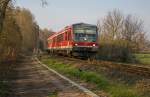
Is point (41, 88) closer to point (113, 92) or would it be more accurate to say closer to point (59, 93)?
point (59, 93)

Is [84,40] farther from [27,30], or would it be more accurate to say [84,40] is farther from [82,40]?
[27,30]

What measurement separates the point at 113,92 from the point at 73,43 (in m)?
22.9

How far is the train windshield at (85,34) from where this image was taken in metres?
36.8

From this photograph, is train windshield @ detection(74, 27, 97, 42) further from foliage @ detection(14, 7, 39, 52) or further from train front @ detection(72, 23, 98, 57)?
foliage @ detection(14, 7, 39, 52)

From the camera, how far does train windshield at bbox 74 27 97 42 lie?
36812mm

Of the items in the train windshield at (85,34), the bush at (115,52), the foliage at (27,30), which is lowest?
the bush at (115,52)

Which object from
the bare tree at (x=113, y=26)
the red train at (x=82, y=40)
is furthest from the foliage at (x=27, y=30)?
the red train at (x=82, y=40)

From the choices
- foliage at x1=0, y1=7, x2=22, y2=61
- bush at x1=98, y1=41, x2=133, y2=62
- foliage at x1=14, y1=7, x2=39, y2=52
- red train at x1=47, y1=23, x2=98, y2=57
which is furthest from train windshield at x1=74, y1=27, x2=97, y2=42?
foliage at x1=14, y1=7, x2=39, y2=52

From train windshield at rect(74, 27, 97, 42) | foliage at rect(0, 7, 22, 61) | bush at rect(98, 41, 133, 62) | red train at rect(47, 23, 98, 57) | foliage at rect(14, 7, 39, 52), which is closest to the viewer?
foliage at rect(0, 7, 22, 61)

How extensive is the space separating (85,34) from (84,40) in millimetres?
768

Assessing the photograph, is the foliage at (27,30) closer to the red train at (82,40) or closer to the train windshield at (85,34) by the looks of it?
the red train at (82,40)

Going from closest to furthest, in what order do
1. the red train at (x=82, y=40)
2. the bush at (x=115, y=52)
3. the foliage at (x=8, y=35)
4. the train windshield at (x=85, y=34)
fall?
the foliage at (x=8, y=35) → the red train at (x=82, y=40) → the train windshield at (x=85, y=34) → the bush at (x=115, y=52)

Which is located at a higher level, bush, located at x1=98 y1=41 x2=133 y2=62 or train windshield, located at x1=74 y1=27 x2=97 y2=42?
train windshield, located at x1=74 y1=27 x2=97 y2=42

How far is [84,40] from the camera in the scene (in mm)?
36750
